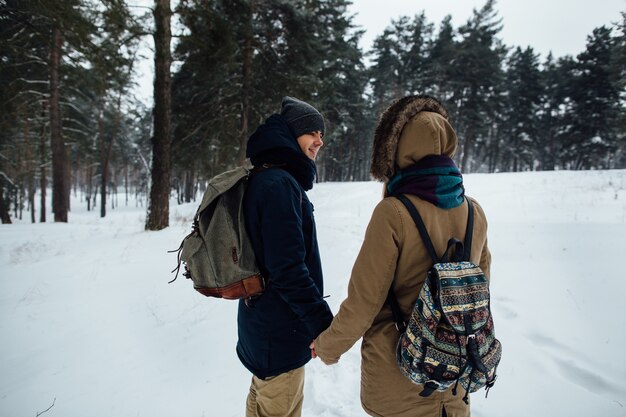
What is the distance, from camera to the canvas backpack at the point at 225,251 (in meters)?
1.49

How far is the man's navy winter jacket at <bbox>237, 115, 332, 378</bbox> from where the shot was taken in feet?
4.73

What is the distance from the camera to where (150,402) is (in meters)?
2.49

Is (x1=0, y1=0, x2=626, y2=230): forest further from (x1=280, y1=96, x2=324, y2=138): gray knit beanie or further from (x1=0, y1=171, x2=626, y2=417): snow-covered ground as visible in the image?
→ (x1=280, y1=96, x2=324, y2=138): gray knit beanie

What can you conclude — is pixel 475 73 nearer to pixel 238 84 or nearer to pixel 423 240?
pixel 238 84

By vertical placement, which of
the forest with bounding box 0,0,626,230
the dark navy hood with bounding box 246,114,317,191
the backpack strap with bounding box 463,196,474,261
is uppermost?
the forest with bounding box 0,0,626,230

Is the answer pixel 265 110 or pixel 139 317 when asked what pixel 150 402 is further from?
pixel 265 110

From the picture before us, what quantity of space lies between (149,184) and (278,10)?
8.24m

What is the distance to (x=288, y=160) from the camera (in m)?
1.66

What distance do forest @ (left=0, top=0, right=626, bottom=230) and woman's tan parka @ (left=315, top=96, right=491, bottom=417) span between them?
21.7 feet

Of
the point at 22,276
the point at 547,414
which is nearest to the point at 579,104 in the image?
the point at 547,414

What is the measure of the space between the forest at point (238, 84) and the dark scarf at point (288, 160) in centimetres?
600

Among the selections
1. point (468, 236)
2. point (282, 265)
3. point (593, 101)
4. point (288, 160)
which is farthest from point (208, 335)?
point (593, 101)

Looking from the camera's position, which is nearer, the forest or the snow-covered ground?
the snow-covered ground

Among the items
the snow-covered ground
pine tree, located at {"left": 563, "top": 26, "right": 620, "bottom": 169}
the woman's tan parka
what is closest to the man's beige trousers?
the woman's tan parka
